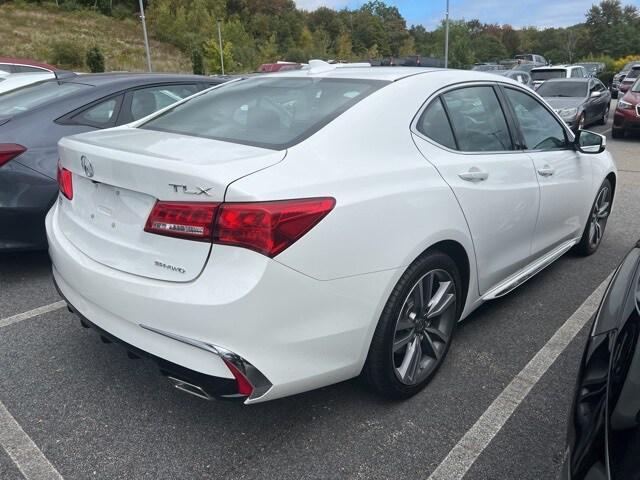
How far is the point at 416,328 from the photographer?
100 inches

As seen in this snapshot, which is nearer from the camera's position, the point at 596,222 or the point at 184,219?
the point at 184,219

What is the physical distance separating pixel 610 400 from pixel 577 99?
1287 cm

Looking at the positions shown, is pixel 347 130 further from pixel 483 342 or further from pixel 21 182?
pixel 21 182

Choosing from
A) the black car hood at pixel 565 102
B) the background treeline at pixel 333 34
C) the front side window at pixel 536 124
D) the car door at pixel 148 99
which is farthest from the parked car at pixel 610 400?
the background treeline at pixel 333 34

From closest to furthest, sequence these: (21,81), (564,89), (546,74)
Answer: (21,81) < (564,89) < (546,74)

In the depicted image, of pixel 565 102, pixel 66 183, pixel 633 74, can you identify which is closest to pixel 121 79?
pixel 66 183

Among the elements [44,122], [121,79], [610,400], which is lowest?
[610,400]

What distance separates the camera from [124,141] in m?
2.39

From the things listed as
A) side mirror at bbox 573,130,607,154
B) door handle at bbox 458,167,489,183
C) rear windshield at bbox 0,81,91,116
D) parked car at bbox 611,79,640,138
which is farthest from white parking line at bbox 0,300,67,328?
parked car at bbox 611,79,640,138

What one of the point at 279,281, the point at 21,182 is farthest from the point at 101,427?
the point at 21,182

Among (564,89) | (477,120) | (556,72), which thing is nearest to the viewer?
(477,120)

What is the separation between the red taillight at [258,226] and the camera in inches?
72.9

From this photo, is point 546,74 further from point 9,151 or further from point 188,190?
point 188,190

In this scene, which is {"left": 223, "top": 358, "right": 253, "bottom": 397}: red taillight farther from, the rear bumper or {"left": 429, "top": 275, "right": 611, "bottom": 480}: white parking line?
{"left": 429, "top": 275, "right": 611, "bottom": 480}: white parking line
